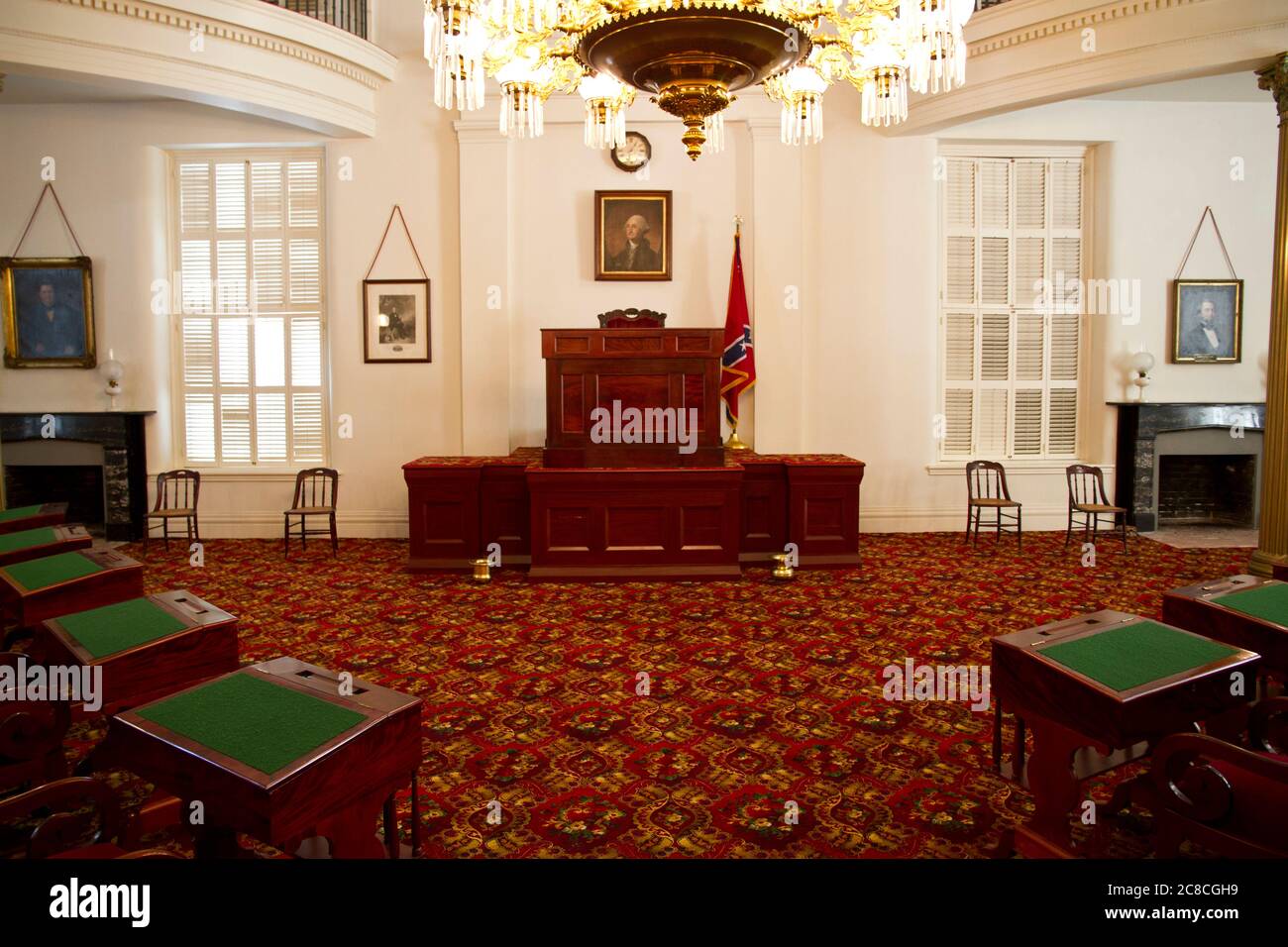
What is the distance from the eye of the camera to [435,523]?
7.99m

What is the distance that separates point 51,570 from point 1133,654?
4.85 m

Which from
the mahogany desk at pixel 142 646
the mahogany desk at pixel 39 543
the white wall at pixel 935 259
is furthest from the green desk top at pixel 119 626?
the white wall at pixel 935 259

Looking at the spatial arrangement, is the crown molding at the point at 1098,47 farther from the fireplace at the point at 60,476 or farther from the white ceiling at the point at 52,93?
the fireplace at the point at 60,476

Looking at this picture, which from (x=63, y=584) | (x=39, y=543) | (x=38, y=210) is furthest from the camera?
(x=38, y=210)

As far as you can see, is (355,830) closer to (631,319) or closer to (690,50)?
(690,50)

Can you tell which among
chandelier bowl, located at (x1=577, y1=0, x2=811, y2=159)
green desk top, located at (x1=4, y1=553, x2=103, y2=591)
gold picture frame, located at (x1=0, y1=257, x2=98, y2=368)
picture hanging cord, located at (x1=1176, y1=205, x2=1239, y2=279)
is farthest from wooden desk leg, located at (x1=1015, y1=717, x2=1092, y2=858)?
gold picture frame, located at (x1=0, y1=257, x2=98, y2=368)

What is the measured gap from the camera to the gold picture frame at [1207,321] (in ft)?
31.4

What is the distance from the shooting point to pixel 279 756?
2.17 metres

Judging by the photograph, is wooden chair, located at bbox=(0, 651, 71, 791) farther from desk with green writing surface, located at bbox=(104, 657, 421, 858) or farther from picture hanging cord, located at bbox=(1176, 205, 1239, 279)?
picture hanging cord, located at bbox=(1176, 205, 1239, 279)

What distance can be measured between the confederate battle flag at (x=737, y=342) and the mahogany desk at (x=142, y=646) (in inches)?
256

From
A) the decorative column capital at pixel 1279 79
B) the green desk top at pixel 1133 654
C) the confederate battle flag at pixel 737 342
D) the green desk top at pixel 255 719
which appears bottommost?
the green desk top at pixel 255 719

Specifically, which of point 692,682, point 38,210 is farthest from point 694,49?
point 38,210

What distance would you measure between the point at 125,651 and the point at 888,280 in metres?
8.54

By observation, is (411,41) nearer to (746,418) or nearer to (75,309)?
(75,309)
